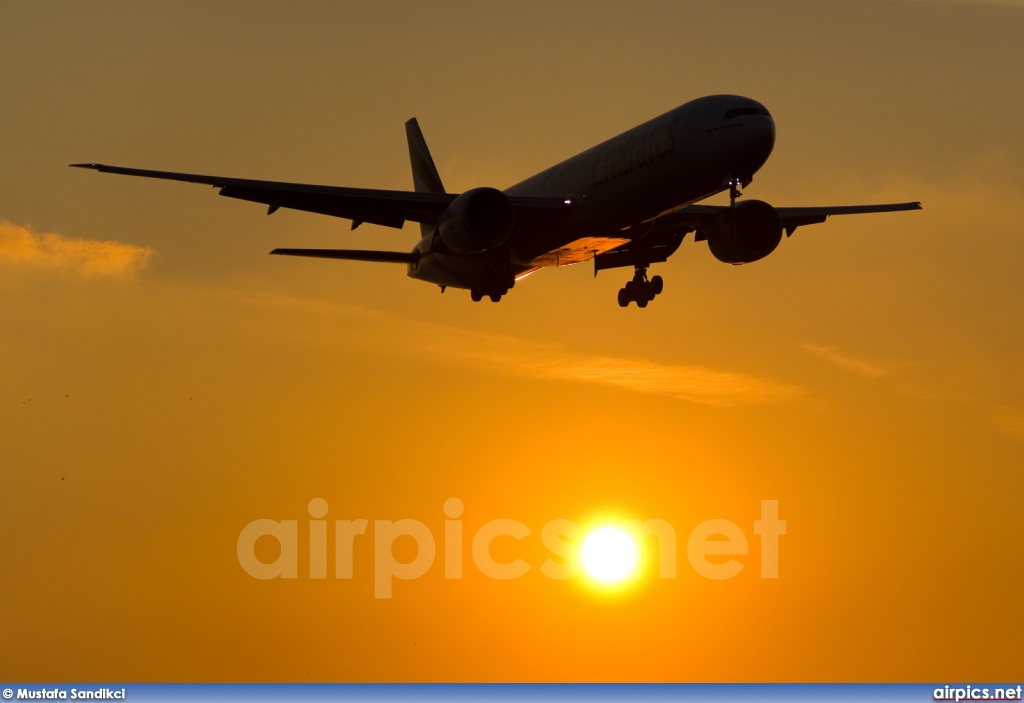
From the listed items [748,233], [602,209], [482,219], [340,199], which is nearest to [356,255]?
[340,199]

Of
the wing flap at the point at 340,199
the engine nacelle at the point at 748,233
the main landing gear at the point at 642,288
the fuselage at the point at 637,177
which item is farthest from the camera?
the main landing gear at the point at 642,288

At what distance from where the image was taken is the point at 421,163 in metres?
65.4

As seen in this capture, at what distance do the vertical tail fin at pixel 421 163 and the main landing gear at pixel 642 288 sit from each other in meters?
12.3

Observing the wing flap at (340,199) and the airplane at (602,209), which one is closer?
the airplane at (602,209)

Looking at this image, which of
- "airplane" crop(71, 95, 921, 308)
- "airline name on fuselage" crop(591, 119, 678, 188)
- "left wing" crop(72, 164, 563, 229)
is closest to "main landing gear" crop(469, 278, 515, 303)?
"airplane" crop(71, 95, 921, 308)

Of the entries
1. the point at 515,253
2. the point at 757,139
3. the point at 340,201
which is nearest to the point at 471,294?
the point at 515,253

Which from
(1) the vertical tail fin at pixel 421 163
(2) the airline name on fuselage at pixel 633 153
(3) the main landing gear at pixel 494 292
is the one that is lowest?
(3) the main landing gear at pixel 494 292

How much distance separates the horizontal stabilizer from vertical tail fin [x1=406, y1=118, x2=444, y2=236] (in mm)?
8483

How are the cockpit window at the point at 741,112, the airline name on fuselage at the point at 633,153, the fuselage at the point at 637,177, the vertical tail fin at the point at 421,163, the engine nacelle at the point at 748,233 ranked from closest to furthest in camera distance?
the fuselage at the point at 637,177, the cockpit window at the point at 741,112, the airline name on fuselage at the point at 633,153, the engine nacelle at the point at 748,233, the vertical tail fin at the point at 421,163

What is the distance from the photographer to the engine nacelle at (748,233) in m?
48.2

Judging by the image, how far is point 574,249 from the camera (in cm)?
4844

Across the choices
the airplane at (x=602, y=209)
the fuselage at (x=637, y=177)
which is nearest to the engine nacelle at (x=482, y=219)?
the airplane at (x=602, y=209)

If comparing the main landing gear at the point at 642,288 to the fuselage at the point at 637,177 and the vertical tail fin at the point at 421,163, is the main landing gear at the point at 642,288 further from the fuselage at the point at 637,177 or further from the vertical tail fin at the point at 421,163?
the vertical tail fin at the point at 421,163

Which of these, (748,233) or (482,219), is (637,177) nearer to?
(482,219)
